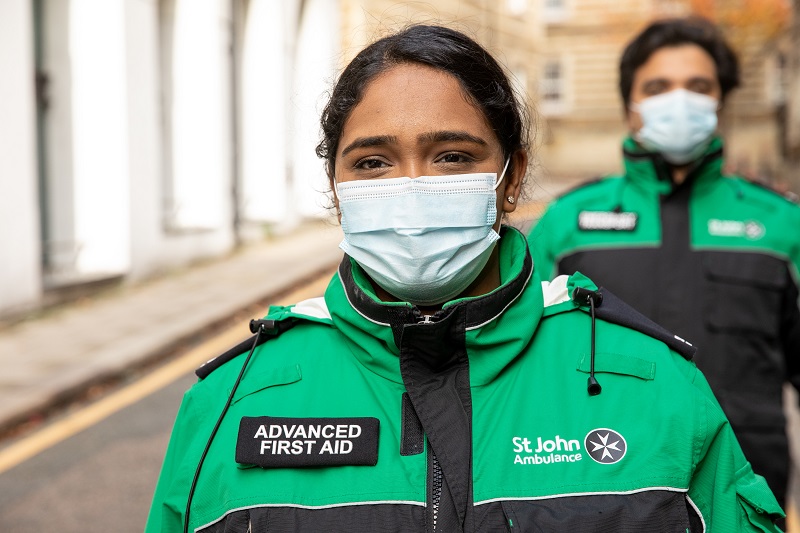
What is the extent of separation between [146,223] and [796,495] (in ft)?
28.1

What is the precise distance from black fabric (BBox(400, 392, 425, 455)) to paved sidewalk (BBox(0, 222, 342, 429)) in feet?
11.0

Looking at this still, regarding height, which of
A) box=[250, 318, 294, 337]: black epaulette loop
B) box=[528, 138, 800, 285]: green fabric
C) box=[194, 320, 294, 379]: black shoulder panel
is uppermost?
box=[528, 138, 800, 285]: green fabric

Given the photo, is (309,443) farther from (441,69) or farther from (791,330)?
(791,330)

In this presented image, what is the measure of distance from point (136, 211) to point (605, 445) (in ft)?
34.3

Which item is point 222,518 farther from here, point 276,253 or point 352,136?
point 276,253

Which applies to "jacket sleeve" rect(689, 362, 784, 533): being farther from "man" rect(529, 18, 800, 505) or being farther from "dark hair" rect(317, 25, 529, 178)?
"man" rect(529, 18, 800, 505)

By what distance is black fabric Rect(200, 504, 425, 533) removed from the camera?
5.53 ft

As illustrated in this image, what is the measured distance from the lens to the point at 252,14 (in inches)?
609

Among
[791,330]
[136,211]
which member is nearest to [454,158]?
[791,330]

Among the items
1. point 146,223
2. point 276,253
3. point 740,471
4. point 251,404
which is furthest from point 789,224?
point 276,253

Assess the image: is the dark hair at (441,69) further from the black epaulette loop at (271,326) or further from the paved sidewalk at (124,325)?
the paved sidewalk at (124,325)

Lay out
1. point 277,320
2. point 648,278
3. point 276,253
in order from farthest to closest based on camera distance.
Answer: point 276,253, point 648,278, point 277,320

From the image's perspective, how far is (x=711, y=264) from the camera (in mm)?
3188

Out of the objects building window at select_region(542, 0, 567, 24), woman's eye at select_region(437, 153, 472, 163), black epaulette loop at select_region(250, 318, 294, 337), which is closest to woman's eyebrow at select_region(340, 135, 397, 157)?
woman's eye at select_region(437, 153, 472, 163)
